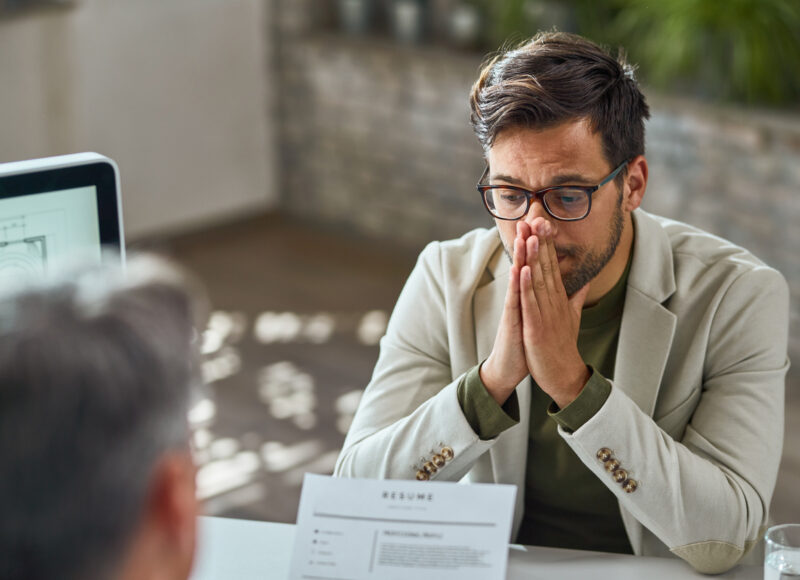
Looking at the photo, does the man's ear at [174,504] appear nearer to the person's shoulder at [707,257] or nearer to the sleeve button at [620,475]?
the sleeve button at [620,475]

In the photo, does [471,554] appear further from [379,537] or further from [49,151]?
[49,151]

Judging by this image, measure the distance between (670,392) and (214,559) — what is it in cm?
67

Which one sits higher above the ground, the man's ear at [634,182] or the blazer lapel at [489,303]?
the man's ear at [634,182]

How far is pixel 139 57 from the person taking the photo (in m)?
4.56

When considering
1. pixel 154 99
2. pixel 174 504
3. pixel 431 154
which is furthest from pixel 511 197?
pixel 154 99

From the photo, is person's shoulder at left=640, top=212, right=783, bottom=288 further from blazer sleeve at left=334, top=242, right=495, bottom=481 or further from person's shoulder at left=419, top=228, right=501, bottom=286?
blazer sleeve at left=334, top=242, right=495, bottom=481

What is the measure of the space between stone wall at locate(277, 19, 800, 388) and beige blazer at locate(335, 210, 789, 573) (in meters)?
2.06

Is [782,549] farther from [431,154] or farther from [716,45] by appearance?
[431,154]

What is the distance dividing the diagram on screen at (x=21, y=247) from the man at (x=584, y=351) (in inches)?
21.0

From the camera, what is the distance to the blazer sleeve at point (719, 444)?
4.50ft

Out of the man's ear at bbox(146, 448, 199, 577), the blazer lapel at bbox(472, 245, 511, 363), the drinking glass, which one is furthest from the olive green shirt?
the man's ear at bbox(146, 448, 199, 577)

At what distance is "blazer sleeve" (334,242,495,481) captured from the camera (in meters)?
1.47

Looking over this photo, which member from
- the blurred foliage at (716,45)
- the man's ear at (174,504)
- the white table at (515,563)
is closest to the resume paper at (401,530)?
the white table at (515,563)

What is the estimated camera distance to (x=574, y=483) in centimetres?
159
